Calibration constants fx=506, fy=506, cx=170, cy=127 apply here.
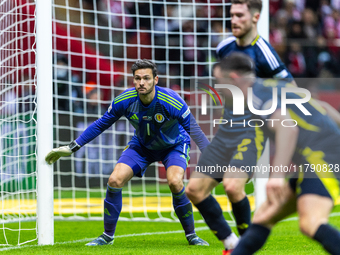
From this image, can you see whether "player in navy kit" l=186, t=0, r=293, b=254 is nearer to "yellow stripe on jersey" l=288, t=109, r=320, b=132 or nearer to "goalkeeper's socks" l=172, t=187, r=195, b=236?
"yellow stripe on jersey" l=288, t=109, r=320, b=132

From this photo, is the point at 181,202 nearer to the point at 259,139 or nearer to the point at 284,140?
the point at 259,139

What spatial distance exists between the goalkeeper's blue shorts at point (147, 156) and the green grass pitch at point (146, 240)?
834mm

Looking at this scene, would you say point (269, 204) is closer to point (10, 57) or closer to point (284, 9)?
point (10, 57)

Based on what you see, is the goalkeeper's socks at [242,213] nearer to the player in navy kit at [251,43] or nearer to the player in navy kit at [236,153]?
the player in navy kit at [236,153]

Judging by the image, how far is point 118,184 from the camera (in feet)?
17.5

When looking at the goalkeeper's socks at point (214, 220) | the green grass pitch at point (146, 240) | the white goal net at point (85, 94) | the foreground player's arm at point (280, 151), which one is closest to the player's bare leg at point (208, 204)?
the goalkeeper's socks at point (214, 220)

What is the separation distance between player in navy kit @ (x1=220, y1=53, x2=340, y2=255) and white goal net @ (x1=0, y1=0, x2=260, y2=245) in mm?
3155

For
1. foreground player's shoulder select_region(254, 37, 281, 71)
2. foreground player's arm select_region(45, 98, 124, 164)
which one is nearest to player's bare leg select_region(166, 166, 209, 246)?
foreground player's arm select_region(45, 98, 124, 164)

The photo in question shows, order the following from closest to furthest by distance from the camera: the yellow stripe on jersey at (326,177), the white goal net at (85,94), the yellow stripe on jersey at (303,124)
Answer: the yellow stripe on jersey at (326,177)
the yellow stripe on jersey at (303,124)
the white goal net at (85,94)

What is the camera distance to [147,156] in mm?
5664

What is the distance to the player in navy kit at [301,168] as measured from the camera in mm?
2945

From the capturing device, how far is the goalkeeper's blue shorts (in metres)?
5.48

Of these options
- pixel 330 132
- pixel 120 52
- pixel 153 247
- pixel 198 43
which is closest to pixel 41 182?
pixel 153 247

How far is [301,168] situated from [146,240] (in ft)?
9.77
